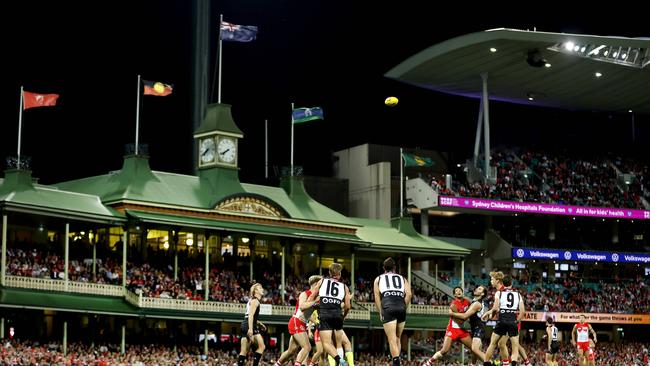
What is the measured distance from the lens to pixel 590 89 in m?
88.3

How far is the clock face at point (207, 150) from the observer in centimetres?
6250

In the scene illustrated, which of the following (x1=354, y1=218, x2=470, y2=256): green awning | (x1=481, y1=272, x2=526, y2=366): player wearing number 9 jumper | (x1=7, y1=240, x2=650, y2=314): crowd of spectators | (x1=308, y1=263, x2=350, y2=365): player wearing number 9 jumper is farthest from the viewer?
(x1=354, y1=218, x2=470, y2=256): green awning

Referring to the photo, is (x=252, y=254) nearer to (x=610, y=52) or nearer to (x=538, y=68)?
(x=538, y=68)

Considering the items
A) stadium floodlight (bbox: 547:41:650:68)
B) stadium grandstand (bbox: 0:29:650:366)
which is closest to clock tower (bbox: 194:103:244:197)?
stadium grandstand (bbox: 0:29:650:366)

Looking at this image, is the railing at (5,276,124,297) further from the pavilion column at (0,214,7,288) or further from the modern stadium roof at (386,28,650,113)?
the modern stadium roof at (386,28,650,113)

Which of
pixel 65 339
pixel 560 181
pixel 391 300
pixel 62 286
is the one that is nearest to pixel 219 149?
pixel 62 286

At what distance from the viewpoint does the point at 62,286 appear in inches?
2028

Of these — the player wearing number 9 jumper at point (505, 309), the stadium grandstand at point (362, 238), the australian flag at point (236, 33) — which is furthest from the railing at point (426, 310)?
the player wearing number 9 jumper at point (505, 309)

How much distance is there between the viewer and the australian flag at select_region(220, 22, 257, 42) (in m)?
64.1

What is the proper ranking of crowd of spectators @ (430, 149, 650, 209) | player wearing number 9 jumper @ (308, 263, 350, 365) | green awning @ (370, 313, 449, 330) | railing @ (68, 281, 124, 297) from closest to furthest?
1. player wearing number 9 jumper @ (308, 263, 350, 365)
2. railing @ (68, 281, 124, 297)
3. green awning @ (370, 313, 449, 330)
4. crowd of spectators @ (430, 149, 650, 209)

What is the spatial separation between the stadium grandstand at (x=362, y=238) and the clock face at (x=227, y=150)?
0.16 metres

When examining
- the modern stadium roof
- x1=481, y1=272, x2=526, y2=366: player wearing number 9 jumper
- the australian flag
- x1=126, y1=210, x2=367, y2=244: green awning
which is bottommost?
x1=481, y1=272, x2=526, y2=366: player wearing number 9 jumper

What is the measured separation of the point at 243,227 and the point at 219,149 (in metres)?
4.75

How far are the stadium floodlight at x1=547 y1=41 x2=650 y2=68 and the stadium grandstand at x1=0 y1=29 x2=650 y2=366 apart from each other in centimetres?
15
